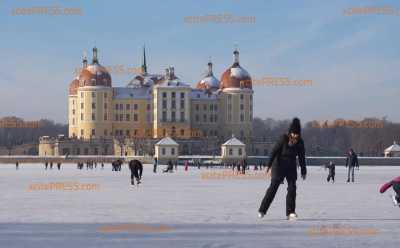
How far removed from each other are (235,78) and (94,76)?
1861 centimetres

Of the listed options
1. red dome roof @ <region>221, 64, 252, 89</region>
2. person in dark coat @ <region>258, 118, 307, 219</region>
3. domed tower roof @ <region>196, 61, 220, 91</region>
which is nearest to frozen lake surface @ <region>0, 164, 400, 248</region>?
person in dark coat @ <region>258, 118, 307, 219</region>

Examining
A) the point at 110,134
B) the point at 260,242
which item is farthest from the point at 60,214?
the point at 110,134

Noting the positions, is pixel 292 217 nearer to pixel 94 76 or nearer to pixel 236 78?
pixel 94 76

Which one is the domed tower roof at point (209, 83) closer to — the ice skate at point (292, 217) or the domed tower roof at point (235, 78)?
the domed tower roof at point (235, 78)

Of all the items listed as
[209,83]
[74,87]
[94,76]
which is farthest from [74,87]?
[209,83]

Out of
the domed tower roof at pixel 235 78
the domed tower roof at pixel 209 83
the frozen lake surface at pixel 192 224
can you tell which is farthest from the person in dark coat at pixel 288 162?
the domed tower roof at pixel 209 83

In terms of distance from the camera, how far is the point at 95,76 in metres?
99.9

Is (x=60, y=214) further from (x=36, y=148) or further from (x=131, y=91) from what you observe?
(x=36, y=148)

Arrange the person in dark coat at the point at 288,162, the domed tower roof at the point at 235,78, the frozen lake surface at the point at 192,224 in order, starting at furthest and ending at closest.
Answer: the domed tower roof at the point at 235,78, the person in dark coat at the point at 288,162, the frozen lake surface at the point at 192,224

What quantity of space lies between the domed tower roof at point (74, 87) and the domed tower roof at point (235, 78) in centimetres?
1935

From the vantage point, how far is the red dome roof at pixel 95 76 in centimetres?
9994

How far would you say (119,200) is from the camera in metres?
15.3

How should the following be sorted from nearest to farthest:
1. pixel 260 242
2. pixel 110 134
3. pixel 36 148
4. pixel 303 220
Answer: pixel 260 242 → pixel 303 220 → pixel 110 134 → pixel 36 148

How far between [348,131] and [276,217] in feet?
451
